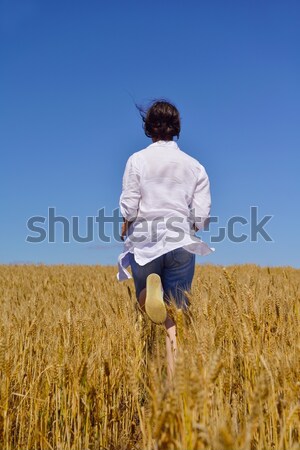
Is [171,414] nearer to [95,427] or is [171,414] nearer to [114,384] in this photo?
[95,427]

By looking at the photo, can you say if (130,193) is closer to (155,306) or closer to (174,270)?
(174,270)

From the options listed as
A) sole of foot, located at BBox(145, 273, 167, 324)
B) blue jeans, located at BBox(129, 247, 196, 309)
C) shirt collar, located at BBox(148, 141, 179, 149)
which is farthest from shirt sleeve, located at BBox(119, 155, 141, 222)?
sole of foot, located at BBox(145, 273, 167, 324)

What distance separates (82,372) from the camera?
1.90m

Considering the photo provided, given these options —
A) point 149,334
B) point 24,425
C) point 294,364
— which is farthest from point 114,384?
point 149,334

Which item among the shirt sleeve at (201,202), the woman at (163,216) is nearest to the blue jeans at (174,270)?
the woman at (163,216)

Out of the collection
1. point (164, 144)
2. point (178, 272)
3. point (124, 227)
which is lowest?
point (178, 272)

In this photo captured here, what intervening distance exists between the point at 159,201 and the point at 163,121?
51cm

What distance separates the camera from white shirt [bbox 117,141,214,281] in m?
2.82

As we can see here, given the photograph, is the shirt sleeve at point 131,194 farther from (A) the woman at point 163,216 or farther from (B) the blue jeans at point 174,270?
(B) the blue jeans at point 174,270

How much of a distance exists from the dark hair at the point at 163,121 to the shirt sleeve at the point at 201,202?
276mm

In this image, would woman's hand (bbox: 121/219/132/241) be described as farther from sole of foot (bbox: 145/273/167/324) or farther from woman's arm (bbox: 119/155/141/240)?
sole of foot (bbox: 145/273/167/324)

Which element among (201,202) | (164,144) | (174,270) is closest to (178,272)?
(174,270)

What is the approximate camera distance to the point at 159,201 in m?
2.83

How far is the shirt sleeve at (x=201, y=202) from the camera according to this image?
117 inches
